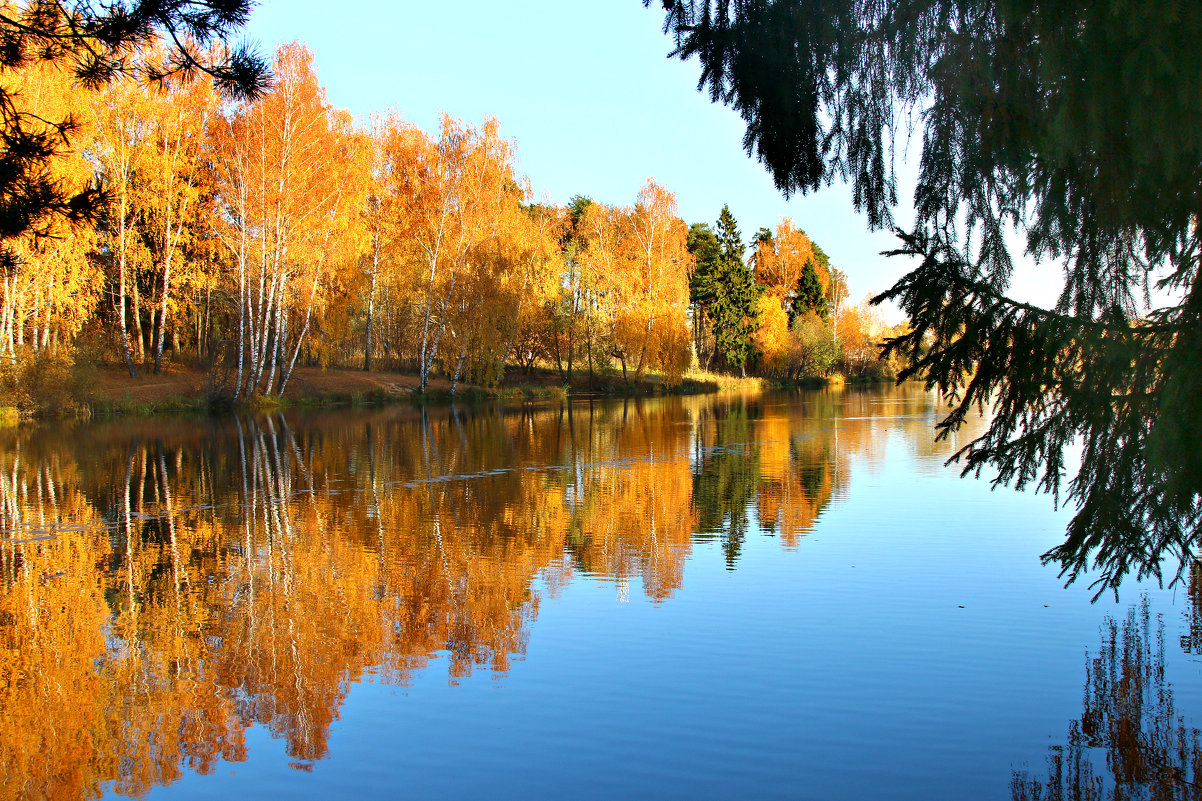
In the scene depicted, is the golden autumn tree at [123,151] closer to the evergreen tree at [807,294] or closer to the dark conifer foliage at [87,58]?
the dark conifer foliage at [87,58]

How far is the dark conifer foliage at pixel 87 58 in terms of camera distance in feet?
23.1

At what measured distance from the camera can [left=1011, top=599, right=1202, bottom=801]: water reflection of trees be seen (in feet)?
12.7

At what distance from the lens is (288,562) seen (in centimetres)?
859

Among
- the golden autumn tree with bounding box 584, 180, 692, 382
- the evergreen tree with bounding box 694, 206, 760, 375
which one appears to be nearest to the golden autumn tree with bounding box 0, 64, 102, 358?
the golden autumn tree with bounding box 584, 180, 692, 382

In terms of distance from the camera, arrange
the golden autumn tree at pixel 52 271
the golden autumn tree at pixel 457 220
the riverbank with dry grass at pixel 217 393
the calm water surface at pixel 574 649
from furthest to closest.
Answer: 1. the golden autumn tree at pixel 457 220
2. the riverbank with dry grass at pixel 217 393
3. the golden autumn tree at pixel 52 271
4. the calm water surface at pixel 574 649

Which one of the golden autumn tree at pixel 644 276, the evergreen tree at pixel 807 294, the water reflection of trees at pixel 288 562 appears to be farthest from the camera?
the evergreen tree at pixel 807 294

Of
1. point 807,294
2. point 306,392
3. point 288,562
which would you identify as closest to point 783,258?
point 807,294

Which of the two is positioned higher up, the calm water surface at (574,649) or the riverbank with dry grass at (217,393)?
the riverbank with dry grass at (217,393)

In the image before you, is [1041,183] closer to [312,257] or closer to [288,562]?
[288,562]

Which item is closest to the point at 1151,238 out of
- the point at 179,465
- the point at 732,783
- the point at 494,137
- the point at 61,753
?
the point at 732,783

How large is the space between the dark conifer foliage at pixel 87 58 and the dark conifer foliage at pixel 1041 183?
3704mm

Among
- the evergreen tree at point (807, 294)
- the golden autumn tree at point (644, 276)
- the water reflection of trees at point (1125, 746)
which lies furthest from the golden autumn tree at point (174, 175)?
the evergreen tree at point (807, 294)

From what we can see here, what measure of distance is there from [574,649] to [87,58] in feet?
19.9

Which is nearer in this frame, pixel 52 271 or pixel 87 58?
pixel 87 58
